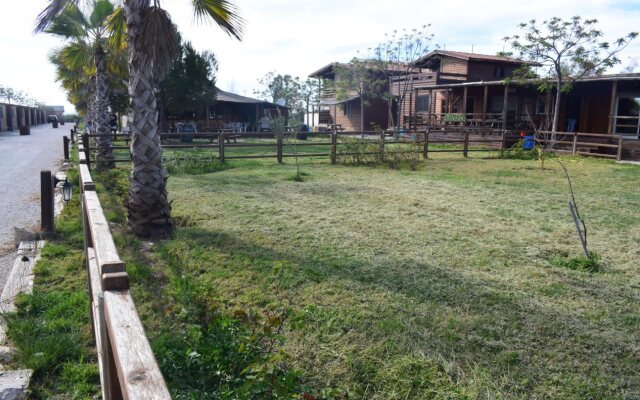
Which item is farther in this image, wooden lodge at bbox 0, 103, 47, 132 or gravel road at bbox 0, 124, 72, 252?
wooden lodge at bbox 0, 103, 47, 132

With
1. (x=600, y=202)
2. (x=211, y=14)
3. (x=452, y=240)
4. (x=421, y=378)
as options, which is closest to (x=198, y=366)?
(x=421, y=378)

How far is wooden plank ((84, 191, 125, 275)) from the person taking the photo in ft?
6.64

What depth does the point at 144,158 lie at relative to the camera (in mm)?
7102

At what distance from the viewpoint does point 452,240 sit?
6.66 meters

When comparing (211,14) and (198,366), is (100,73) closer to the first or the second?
(211,14)

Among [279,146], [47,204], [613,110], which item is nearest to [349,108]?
[613,110]

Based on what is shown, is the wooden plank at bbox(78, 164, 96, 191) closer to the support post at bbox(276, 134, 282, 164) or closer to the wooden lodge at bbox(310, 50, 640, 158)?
the support post at bbox(276, 134, 282, 164)

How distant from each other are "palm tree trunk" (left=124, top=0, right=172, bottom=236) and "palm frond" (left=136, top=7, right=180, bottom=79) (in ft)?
0.23

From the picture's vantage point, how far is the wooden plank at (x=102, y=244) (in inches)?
79.7

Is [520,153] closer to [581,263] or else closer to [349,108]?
[581,263]

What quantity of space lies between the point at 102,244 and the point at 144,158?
15.6ft

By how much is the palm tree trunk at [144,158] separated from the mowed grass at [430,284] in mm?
422

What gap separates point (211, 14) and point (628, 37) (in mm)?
19239

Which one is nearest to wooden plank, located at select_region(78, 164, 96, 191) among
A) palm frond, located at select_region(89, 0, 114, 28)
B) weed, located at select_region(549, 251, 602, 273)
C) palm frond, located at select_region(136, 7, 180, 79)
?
palm frond, located at select_region(136, 7, 180, 79)
